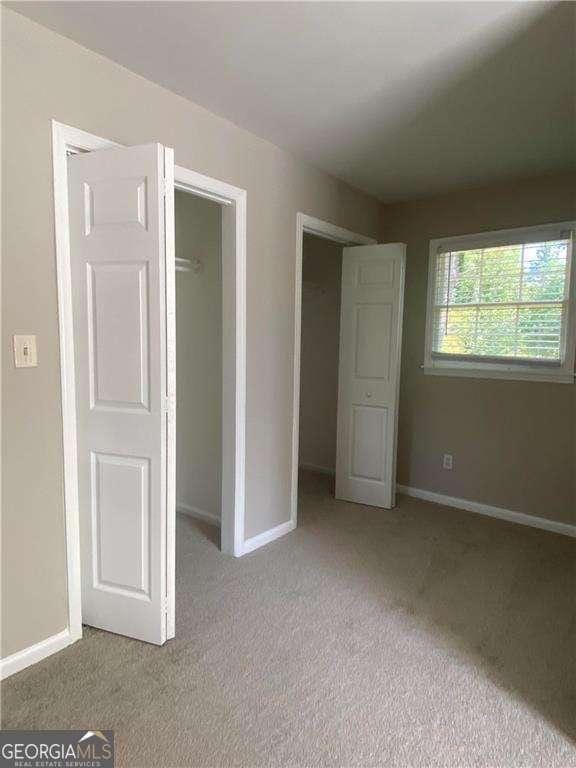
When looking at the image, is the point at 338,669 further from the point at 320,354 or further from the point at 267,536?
the point at 320,354

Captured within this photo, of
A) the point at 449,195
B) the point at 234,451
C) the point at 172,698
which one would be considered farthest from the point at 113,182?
the point at 449,195

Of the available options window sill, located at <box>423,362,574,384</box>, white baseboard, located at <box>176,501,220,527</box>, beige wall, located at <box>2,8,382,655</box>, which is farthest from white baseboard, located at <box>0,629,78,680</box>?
window sill, located at <box>423,362,574,384</box>

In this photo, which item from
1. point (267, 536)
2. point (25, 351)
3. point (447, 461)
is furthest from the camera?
point (447, 461)

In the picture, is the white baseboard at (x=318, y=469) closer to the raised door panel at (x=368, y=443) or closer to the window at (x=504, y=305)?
the raised door panel at (x=368, y=443)

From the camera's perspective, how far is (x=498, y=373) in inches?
142

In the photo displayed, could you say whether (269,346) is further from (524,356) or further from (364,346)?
(524,356)

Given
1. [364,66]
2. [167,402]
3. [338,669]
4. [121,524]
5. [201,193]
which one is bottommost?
[338,669]

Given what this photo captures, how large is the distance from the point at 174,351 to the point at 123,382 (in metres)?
0.26

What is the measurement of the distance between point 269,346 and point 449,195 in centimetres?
206

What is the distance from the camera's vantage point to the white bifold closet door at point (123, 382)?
6.22 ft

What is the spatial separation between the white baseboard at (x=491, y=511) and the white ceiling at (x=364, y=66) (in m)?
2.54

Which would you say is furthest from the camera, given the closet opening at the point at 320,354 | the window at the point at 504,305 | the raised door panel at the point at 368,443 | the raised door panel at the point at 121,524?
the closet opening at the point at 320,354

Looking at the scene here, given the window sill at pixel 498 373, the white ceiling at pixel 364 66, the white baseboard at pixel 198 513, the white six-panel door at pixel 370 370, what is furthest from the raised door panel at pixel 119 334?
the window sill at pixel 498 373

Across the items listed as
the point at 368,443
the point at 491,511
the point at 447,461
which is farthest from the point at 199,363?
the point at 491,511
